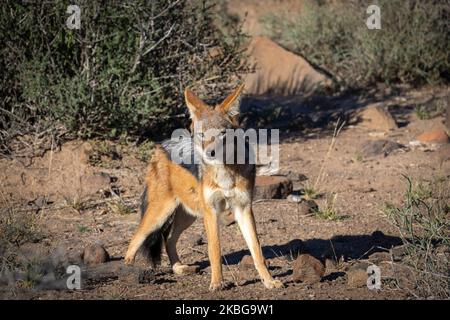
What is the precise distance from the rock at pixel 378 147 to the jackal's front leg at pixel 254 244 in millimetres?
4777

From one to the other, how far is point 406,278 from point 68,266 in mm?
2862

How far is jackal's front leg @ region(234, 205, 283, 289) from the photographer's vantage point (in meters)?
6.12

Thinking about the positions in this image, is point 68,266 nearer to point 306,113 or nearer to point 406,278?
point 406,278

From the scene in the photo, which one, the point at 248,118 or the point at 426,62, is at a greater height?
the point at 426,62

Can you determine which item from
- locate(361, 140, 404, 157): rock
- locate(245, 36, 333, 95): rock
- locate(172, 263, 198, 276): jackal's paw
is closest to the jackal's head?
locate(172, 263, 198, 276): jackal's paw

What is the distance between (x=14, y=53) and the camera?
9750 mm

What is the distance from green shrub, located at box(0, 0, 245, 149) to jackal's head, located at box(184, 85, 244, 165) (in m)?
3.26

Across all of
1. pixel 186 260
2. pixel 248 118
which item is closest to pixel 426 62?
pixel 248 118

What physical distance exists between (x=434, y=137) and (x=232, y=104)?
559 cm

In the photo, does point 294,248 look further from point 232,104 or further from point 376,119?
point 376,119

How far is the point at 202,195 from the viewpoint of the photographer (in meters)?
6.45

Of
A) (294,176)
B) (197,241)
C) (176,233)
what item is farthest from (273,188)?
(176,233)

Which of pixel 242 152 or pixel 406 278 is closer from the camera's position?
pixel 406 278

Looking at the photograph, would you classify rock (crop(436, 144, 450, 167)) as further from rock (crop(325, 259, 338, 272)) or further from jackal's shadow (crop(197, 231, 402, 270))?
rock (crop(325, 259, 338, 272))
